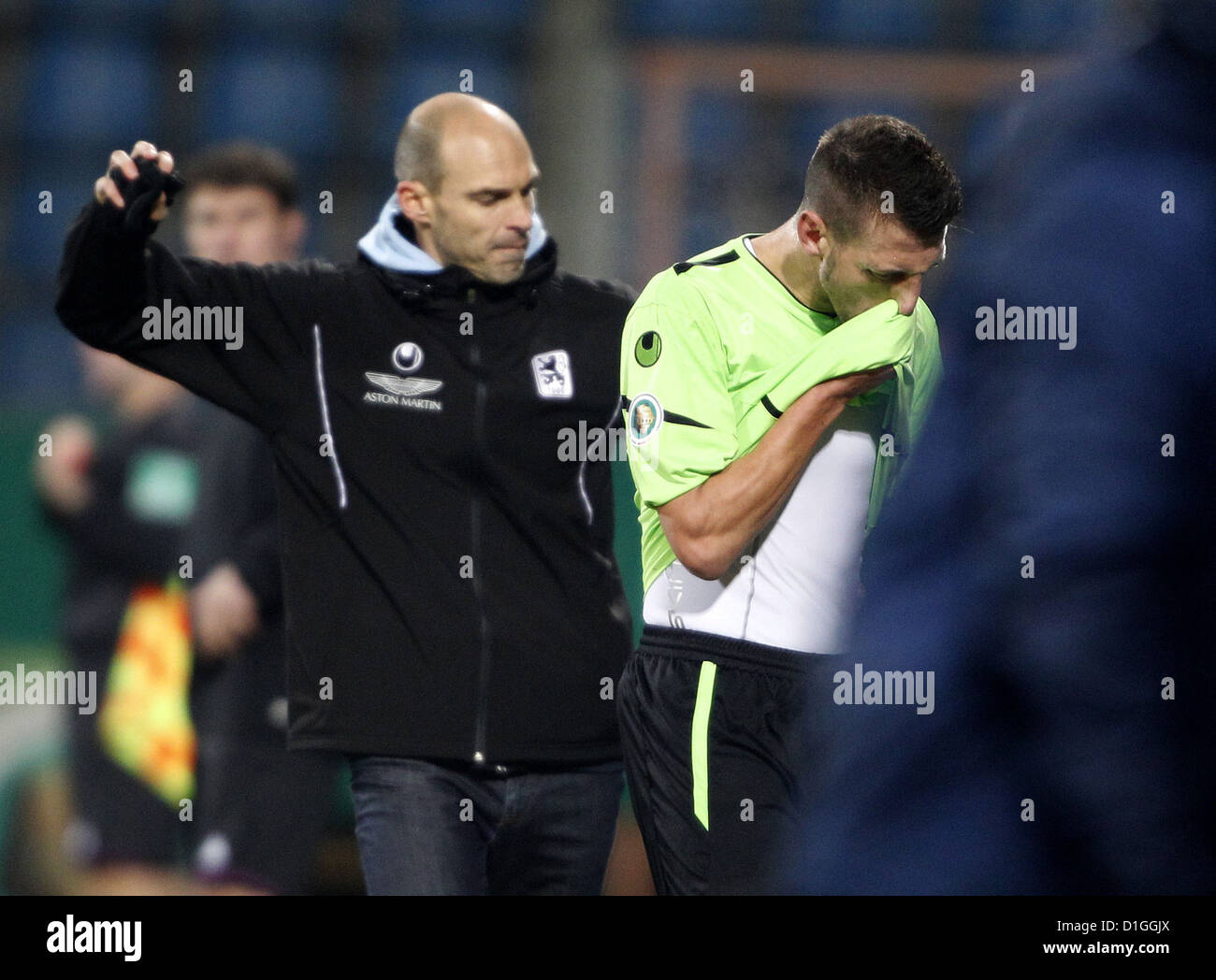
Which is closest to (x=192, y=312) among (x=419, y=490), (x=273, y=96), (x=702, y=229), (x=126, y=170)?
(x=126, y=170)

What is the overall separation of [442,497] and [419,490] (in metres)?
0.04

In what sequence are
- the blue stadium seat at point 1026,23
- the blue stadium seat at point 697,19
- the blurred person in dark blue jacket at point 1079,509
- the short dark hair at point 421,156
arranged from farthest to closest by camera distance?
the blue stadium seat at point 697,19, the blue stadium seat at point 1026,23, the short dark hair at point 421,156, the blurred person in dark blue jacket at point 1079,509

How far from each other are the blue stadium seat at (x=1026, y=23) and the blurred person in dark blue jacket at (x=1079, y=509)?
7.30 m

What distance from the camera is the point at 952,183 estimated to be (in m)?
2.12

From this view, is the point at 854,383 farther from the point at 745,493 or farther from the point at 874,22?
the point at 874,22

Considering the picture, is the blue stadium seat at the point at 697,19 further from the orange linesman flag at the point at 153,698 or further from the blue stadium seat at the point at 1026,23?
the orange linesman flag at the point at 153,698

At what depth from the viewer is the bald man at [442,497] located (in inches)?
108

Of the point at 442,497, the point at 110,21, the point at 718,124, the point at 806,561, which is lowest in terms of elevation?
the point at 806,561

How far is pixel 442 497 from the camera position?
110 inches

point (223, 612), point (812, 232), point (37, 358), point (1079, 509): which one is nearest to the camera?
point (1079, 509)

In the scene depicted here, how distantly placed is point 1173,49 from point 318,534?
2.24 meters

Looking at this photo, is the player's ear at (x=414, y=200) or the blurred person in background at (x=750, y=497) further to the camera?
the player's ear at (x=414, y=200)

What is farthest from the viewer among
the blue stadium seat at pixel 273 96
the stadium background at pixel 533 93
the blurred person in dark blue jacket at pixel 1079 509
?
the blue stadium seat at pixel 273 96

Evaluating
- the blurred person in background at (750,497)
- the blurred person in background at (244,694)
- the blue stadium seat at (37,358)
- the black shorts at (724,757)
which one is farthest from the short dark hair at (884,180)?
the blue stadium seat at (37,358)
